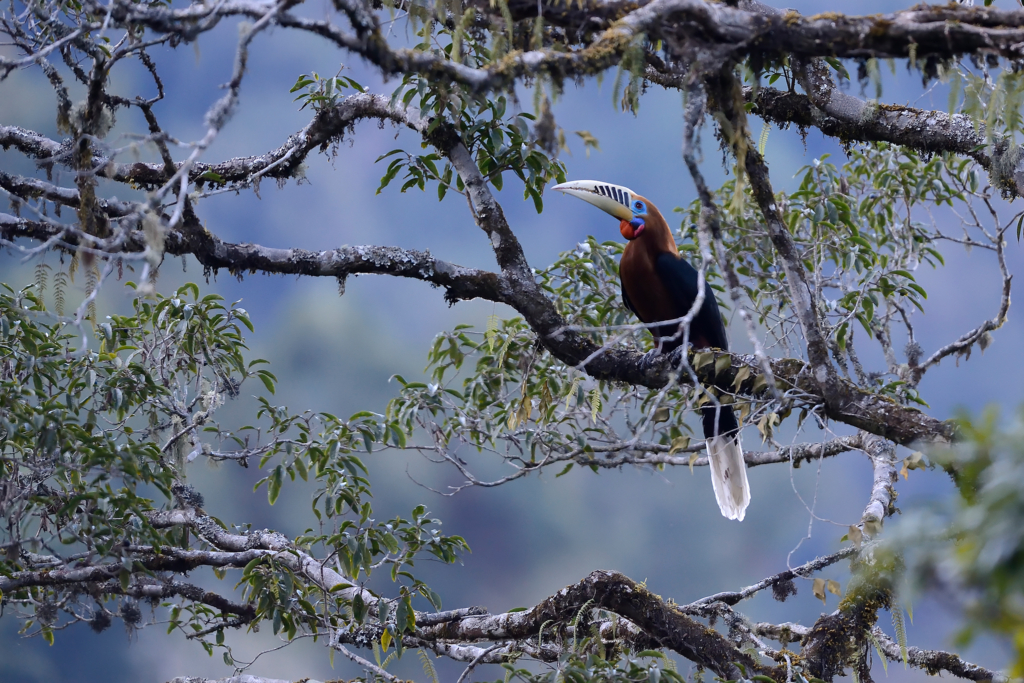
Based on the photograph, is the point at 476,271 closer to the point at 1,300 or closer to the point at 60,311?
the point at 60,311

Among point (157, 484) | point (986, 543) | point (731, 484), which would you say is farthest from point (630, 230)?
point (986, 543)

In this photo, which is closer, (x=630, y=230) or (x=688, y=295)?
(x=688, y=295)

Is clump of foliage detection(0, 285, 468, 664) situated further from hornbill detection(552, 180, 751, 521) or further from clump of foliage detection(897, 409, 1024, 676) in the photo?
clump of foliage detection(897, 409, 1024, 676)

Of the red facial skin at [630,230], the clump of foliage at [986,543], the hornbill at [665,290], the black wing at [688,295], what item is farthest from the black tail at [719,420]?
the clump of foliage at [986,543]

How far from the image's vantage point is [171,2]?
3129mm

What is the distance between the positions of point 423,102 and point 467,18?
1.84ft

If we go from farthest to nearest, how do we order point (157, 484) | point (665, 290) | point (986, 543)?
point (665, 290), point (157, 484), point (986, 543)

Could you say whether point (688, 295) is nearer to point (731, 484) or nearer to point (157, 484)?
point (731, 484)

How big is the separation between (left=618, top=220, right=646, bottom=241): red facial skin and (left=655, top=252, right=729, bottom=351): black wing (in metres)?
0.16

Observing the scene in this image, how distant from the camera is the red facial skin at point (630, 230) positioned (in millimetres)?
3584

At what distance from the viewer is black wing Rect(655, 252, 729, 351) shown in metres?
3.40

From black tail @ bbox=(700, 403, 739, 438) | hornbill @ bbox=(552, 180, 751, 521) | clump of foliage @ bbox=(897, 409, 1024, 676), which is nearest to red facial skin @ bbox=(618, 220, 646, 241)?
hornbill @ bbox=(552, 180, 751, 521)

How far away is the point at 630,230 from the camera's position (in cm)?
363

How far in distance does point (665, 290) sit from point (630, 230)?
14.3 inches
